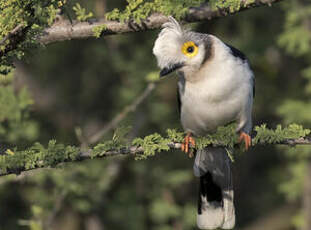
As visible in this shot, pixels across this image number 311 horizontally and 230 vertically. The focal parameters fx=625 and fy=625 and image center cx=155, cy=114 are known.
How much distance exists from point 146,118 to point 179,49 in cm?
547

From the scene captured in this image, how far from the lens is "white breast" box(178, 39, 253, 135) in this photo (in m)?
5.52

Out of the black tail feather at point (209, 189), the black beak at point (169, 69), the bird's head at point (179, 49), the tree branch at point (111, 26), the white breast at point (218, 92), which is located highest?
the tree branch at point (111, 26)

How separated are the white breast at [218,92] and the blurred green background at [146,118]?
3.60 meters

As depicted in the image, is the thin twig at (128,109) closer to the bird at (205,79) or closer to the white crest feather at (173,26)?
the bird at (205,79)

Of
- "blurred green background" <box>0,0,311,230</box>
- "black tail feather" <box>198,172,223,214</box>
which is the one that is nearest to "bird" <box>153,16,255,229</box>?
"black tail feather" <box>198,172,223,214</box>

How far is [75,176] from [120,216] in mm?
2486

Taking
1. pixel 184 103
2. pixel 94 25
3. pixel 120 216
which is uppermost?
pixel 94 25

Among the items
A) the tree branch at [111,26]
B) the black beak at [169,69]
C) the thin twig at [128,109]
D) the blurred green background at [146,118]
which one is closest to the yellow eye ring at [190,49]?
the black beak at [169,69]

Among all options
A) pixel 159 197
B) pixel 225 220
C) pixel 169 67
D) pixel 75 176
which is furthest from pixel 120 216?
pixel 169 67

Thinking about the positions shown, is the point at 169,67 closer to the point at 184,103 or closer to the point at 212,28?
the point at 184,103

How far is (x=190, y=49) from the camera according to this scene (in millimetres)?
5465

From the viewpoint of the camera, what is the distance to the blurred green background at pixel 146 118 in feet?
33.6

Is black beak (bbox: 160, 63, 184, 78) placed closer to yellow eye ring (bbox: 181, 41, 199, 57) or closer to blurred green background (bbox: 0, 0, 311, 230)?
yellow eye ring (bbox: 181, 41, 199, 57)

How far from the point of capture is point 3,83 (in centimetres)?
766
